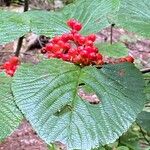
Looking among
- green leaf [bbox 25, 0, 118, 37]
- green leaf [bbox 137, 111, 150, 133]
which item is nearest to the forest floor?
green leaf [bbox 137, 111, 150, 133]

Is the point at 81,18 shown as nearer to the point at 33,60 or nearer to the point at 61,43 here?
the point at 61,43

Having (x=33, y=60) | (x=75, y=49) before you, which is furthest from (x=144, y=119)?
(x=33, y=60)

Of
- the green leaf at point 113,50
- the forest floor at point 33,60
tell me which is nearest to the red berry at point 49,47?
the green leaf at point 113,50

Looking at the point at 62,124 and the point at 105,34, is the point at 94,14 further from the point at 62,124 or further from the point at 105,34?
the point at 105,34

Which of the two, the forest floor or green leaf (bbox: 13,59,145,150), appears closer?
green leaf (bbox: 13,59,145,150)

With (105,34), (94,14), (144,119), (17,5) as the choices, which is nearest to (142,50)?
(105,34)

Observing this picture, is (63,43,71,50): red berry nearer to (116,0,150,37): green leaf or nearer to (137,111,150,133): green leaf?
(116,0,150,37): green leaf
